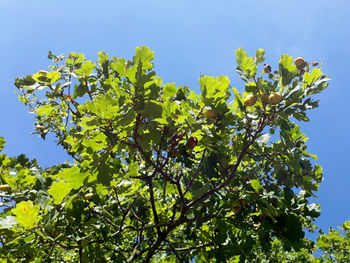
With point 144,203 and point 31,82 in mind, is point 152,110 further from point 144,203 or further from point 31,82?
point 144,203

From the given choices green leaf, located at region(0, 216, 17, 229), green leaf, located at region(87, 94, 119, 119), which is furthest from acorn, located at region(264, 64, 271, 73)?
green leaf, located at region(0, 216, 17, 229)

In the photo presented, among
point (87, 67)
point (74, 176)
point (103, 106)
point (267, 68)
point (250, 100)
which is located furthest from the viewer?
point (87, 67)

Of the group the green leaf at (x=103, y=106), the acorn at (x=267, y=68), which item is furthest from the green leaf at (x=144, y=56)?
the acorn at (x=267, y=68)

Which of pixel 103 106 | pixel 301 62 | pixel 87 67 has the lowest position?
pixel 103 106

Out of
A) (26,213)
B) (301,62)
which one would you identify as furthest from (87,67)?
(301,62)

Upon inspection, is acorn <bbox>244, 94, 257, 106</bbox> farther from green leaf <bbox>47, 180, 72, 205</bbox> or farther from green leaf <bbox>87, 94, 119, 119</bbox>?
green leaf <bbox>47, 180, 72, 205</bbox>

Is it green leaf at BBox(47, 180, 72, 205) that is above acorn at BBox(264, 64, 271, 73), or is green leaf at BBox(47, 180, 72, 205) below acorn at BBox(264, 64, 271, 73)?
below

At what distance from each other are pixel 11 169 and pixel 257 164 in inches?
137

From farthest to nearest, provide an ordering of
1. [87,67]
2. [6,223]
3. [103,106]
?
[87,67] < [6,223] < [103,106]

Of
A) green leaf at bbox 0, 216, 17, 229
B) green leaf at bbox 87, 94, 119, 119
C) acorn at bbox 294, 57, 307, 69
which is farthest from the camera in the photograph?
acorn at bbox 294, 57, 307, 69

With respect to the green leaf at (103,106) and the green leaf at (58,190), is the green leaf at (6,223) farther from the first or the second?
the green leaf at (103,106)

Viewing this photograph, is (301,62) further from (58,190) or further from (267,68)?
(58,190)

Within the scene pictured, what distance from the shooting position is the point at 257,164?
14.3 feet

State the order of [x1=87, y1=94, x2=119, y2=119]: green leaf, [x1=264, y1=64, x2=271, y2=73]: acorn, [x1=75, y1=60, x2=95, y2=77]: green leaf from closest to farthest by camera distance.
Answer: [x1=87, y1=94, x2=119, y2=119]: green leaf
[x1=264, y1=64, x2=271, y2=73]: acorn
[x1=75, y1=60, x2=95, y2=77]: green leaf
